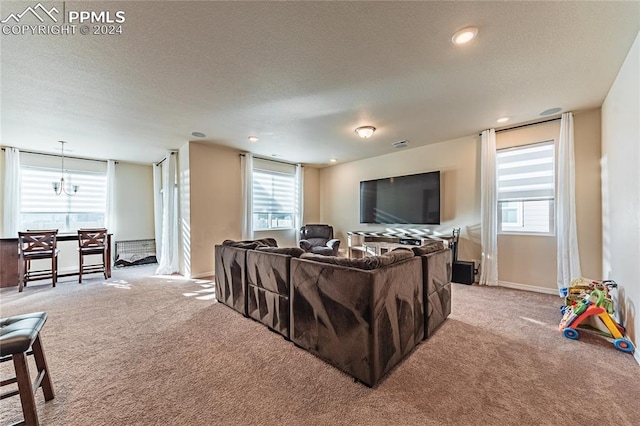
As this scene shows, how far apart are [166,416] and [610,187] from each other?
15.6ft

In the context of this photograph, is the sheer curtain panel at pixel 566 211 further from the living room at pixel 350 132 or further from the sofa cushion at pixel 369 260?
the sofa cushion at pixel 369 260

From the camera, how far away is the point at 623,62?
7.63 ft

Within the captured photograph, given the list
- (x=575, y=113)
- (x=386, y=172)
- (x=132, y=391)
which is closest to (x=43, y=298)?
(x=132, y=391)

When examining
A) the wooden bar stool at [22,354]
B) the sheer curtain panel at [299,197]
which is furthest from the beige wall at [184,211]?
the wooden bar stool at [22,354]

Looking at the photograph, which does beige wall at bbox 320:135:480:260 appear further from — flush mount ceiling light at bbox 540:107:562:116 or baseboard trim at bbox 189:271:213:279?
baseboard trim at bbox 189:271:213:279

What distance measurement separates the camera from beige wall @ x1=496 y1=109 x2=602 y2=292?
3.38m

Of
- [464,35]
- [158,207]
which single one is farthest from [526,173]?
[158,207]

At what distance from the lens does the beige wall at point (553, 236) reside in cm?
338

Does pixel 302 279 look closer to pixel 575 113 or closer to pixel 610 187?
pixel 610 187

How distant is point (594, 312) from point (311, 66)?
3.57 metres

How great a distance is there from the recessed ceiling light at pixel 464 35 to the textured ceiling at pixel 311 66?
5 cm

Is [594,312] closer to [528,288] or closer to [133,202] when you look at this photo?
[528,288]

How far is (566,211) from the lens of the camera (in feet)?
11.5

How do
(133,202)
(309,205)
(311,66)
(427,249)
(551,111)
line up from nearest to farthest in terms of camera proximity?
(311,66), (427,249), (551,111), (133,202), (309,205)
